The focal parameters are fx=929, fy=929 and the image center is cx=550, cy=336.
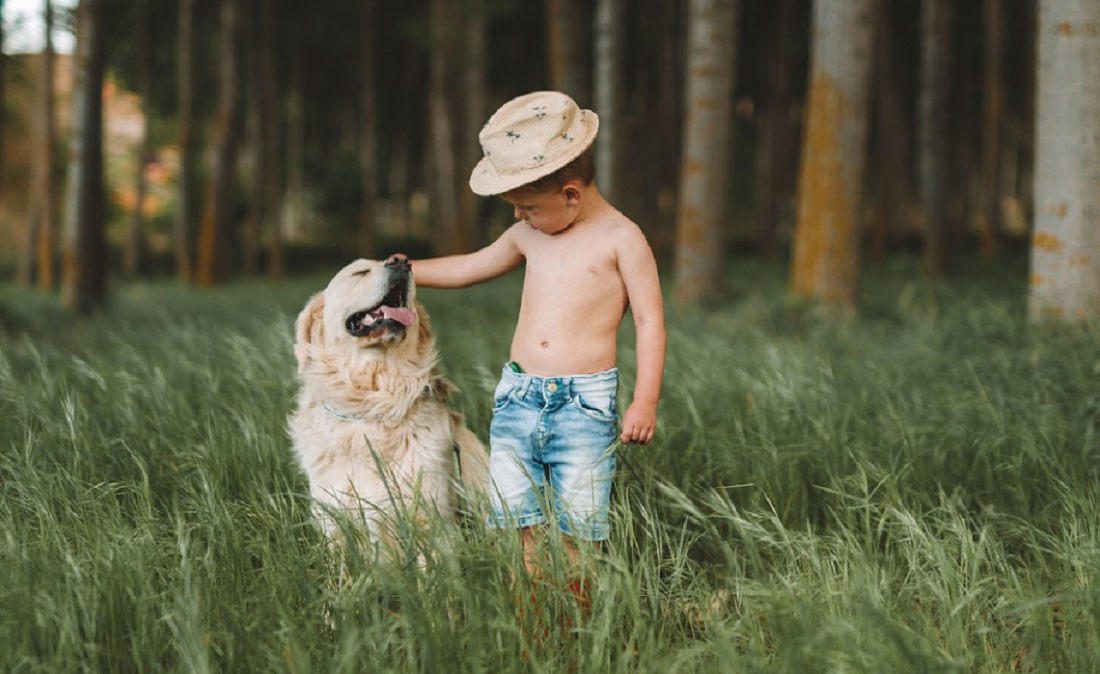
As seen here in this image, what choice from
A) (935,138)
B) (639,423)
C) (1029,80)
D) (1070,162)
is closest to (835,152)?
(1070,162)

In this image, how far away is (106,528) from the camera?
8.88 feet

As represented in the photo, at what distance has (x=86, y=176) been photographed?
9.84m

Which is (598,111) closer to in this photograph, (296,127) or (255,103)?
(255,103)

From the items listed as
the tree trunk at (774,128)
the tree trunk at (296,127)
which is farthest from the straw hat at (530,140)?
the tree trunk at (296,127)

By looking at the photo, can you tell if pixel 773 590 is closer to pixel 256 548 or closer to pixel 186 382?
pixel 256 548

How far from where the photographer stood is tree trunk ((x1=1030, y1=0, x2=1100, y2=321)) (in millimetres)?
5777

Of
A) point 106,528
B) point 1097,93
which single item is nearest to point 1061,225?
point 1097,93

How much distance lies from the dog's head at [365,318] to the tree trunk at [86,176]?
7.76 metres

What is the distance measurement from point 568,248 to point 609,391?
1.54 feet

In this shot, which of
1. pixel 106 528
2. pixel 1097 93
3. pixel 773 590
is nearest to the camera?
pixel 773 590

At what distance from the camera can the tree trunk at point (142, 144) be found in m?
19.8

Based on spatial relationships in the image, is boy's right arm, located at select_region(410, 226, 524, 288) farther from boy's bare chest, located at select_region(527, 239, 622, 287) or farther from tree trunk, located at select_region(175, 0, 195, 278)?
tree trunk, located at select_region(175, 0, 195, 278)

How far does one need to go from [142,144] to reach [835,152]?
17.8m

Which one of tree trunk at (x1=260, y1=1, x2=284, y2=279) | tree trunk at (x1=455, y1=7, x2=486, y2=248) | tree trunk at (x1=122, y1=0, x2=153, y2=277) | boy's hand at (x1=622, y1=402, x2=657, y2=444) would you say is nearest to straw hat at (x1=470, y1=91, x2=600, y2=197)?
boy's hand at (x1=622, y1=402, x2=657, y2=444)
